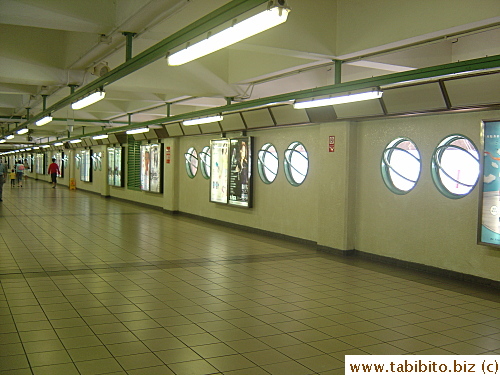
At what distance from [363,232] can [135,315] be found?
5.33 metres

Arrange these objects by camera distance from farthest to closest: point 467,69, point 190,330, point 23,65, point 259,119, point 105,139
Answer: point 105,139, point 259,119, point 23,65, point 467,69, point 190,330

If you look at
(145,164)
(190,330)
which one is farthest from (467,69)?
(145,164)

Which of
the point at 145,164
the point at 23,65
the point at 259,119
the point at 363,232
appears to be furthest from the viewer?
the point at 145,164

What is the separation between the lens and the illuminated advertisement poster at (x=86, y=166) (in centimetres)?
2705

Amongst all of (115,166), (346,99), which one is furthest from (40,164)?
(346,99)

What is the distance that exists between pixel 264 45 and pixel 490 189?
382 centimetres

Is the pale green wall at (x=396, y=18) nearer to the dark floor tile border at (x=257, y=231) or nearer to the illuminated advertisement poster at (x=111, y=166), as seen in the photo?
the dark floor tile border at (x=257, y=231)

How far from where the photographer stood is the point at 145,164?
1928 cm

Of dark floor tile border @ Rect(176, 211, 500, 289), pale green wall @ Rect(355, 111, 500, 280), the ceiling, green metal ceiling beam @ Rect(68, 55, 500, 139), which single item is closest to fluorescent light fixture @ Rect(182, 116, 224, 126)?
the ceiling

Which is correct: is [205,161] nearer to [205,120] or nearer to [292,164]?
[205,120]

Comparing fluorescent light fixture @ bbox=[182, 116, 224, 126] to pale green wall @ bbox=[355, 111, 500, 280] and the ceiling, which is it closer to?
the ceiling

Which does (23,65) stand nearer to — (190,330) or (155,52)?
(155,52)

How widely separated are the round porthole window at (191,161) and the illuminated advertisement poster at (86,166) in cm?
1179

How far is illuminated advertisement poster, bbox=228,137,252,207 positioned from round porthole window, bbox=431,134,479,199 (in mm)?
5214
